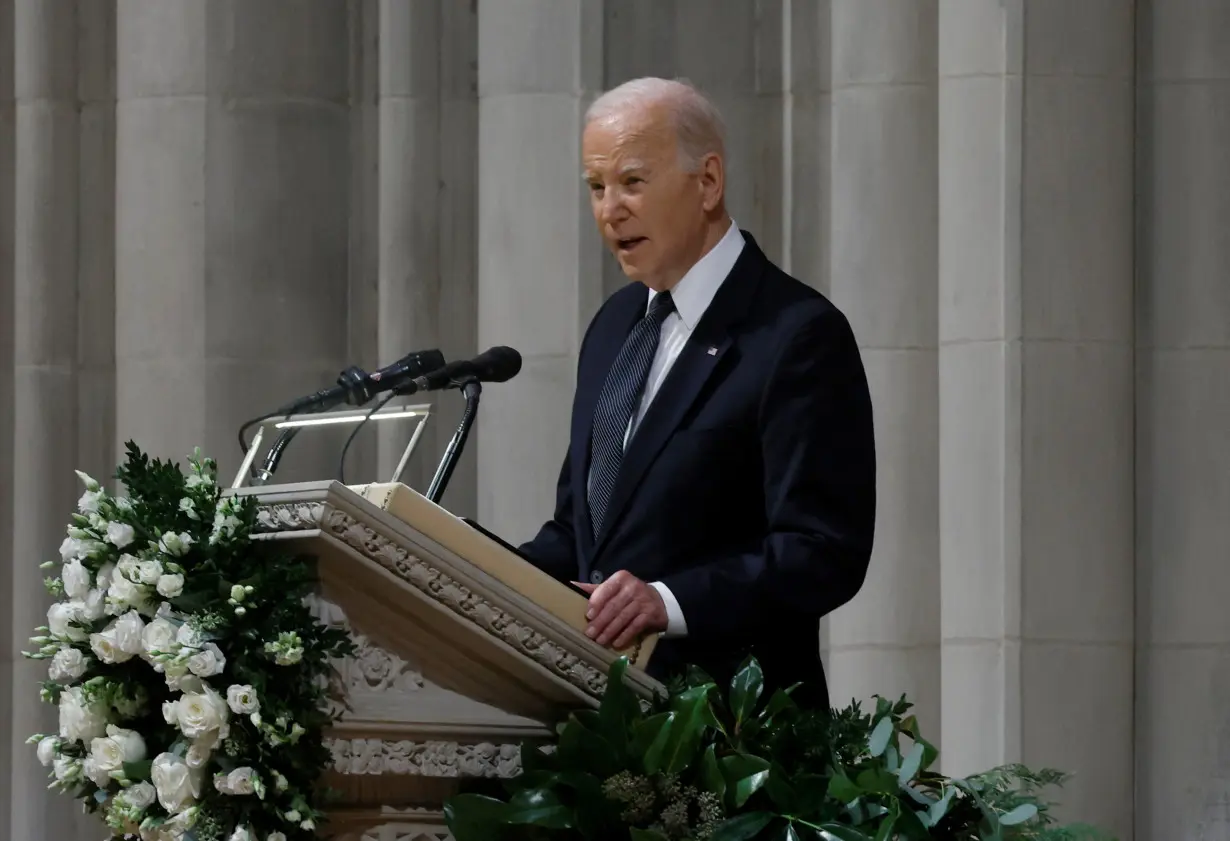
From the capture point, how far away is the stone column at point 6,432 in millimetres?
6570

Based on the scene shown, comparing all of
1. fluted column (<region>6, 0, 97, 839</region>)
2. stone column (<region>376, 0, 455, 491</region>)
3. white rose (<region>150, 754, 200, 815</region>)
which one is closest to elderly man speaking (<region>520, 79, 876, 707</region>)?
white rose (<region>150, 754, 200, 815</region>)

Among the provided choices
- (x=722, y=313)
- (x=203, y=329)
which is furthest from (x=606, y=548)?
(x=203, y=329)

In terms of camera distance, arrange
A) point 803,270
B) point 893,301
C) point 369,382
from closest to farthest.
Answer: point 369,382 → point 893,301 → point 803,270

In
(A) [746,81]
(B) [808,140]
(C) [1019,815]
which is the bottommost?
(C) [1019,815]

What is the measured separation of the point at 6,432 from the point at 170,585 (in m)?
3.96

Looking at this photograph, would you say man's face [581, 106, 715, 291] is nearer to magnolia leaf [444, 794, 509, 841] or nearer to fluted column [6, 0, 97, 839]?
magnolia leaf [444, 794, 509, 841]

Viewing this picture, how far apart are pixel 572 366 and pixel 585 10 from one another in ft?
3.01

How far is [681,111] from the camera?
343 centimetres

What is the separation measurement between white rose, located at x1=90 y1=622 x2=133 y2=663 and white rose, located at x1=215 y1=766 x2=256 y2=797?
24cm

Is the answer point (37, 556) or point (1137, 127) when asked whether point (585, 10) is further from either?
point (37, 556)

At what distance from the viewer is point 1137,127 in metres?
5.68

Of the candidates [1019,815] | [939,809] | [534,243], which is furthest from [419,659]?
[534,243]

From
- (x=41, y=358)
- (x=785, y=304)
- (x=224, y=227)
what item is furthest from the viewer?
(x=41, y=358)

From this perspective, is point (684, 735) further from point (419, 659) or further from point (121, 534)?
point (121, 534)
